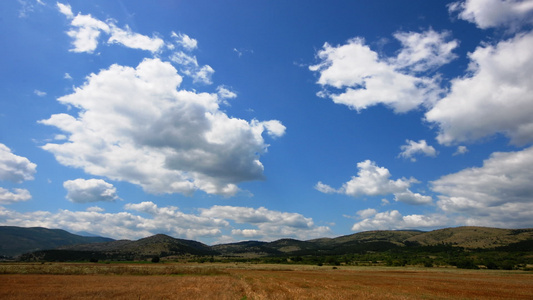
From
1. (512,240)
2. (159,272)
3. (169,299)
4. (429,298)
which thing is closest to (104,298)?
(169,299)

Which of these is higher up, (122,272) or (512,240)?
(512,240)

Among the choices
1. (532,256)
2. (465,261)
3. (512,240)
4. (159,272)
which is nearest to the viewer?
(159,272)

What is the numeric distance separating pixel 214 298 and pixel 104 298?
11.5 m

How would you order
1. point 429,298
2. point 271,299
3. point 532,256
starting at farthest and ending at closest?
point 532,256 → point 429,298 → point 271,299

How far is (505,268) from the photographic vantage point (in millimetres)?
120250

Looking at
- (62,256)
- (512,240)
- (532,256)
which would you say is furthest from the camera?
(512,240)

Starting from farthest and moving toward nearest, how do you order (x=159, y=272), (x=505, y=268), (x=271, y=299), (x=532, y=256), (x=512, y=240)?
(x=512, y=240)
(x=532, y=256)
(x=505, y=268)
(x=159, y=272)
(x=271, y=299)

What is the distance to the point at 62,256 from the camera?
18238cm

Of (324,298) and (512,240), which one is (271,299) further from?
(512,240)

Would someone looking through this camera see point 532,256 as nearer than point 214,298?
No

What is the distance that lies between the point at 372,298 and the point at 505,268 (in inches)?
5012

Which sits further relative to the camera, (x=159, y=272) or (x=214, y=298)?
(x=159, y=272)

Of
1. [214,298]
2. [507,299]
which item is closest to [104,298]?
[214,298]

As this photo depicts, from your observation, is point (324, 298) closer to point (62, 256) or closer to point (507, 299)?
point (507, 299)
